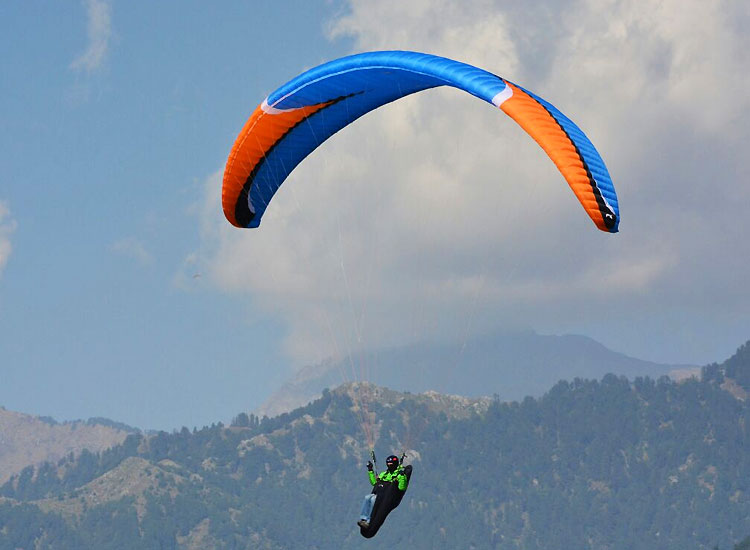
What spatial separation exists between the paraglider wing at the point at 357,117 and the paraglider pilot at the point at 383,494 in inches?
411

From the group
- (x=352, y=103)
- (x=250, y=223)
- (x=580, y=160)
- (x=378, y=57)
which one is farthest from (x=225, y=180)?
(x=580, y=160)

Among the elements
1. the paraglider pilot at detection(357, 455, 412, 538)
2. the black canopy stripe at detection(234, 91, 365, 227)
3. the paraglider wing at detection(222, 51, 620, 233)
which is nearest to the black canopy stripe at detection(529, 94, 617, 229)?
the paraglider wing at detection(222, 51, 620, 233)

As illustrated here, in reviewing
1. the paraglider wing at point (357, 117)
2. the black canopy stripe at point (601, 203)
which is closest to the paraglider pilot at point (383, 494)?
the black canopy stripe at point (601, 203)

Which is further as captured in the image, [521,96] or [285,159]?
[285,159]

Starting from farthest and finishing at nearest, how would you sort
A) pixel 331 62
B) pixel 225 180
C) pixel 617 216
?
pixel 225 180 → pixel 331 62 → pixel 617 216

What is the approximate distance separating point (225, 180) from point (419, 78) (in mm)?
9038

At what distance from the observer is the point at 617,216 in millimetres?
30531

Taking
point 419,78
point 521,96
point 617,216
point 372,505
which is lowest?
point 372,505

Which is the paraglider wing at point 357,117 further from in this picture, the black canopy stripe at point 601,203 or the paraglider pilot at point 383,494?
the paraglider pilot at point 383,494

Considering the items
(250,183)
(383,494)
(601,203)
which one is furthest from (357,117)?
(601,203)

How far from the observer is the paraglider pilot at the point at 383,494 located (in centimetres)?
3609

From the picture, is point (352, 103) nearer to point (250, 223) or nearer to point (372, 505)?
point (250, 223)

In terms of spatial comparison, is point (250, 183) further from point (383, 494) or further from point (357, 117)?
point (383, 494)

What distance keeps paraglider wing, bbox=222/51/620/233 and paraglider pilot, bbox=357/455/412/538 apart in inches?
411
